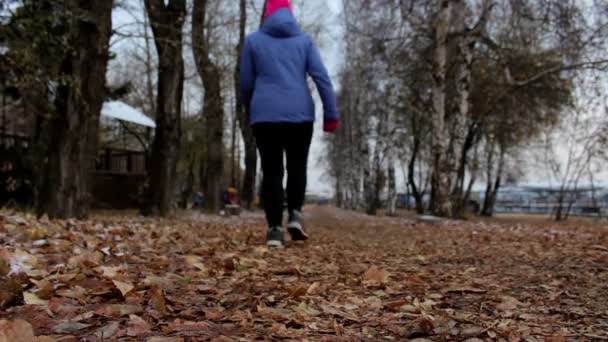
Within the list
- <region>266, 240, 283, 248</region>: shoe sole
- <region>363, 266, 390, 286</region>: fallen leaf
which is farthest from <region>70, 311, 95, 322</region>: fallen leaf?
<region>266, 240, 283, 248</region>: shoe sole

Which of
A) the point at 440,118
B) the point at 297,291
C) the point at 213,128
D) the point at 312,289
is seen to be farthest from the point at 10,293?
the point at 213,128

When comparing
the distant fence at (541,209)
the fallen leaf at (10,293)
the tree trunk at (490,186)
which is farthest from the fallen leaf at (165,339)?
the distant fence at (541,209)

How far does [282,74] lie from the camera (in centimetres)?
445

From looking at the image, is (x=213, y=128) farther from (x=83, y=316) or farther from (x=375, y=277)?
(x=83, y=316)

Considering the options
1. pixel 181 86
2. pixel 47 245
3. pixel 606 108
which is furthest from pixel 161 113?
pixel 606 108

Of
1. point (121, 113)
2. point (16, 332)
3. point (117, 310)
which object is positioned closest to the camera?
point (16, 332)

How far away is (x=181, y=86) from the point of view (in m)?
10.7

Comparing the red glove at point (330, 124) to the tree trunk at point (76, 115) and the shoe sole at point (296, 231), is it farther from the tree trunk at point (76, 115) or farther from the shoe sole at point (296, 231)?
the tree trunk at point (76, 115)

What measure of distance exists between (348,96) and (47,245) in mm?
33719

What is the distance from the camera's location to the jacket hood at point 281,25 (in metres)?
4.56

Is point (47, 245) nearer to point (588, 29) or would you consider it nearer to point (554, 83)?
point (588, 29)

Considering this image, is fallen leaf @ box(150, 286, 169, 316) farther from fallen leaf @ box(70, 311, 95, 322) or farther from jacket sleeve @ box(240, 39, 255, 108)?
jacket sleeve @ box(240, 39, 255, 108)

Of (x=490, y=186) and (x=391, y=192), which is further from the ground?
(x=490, y=186)

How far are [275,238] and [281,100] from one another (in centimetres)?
114
